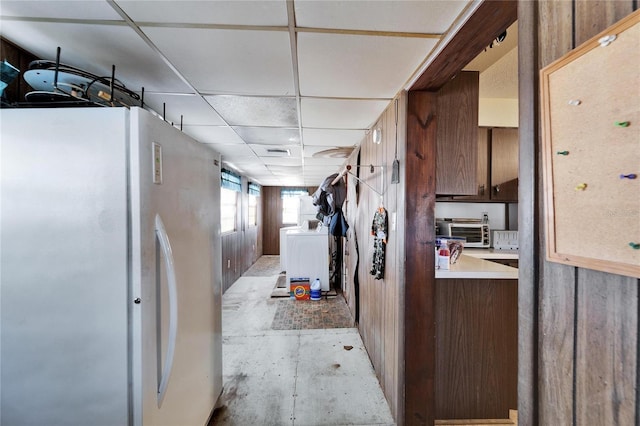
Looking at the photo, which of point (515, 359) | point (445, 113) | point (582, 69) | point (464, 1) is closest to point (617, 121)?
point (582, 69)

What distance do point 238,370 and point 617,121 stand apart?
8.51ft

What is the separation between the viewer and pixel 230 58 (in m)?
1.30

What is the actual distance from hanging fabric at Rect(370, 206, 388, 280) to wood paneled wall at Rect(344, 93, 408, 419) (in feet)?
0.14

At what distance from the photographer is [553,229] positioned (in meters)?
0.64

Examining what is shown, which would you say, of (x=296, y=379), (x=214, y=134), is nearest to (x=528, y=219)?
(x=296, y=379)

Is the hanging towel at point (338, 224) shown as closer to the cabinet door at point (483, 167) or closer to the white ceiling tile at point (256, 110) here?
the cabinet door at point (483, 167)

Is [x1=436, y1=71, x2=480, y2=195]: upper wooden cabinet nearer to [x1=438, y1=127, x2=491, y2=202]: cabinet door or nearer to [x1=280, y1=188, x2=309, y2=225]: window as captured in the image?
[x1=438, y1=127, x2=491, y2=202]: cabinet door

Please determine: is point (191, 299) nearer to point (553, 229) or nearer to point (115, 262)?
point (115, 262)

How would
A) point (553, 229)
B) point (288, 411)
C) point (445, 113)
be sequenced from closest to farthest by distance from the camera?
point (553, 229) < point (445, 113) < point (288, 411)

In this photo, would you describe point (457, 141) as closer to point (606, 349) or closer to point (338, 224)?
point (606, 349)

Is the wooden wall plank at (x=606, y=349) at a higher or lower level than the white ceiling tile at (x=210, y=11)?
lower

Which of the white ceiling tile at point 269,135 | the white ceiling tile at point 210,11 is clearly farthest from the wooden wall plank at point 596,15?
the white ceiling tile at point 269,135

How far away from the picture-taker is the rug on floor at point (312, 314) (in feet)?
9.80

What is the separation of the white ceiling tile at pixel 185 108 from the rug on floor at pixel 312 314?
7.54ft
